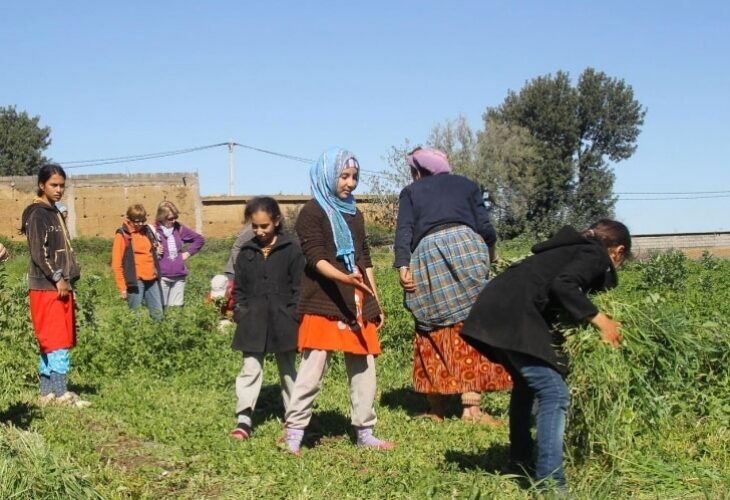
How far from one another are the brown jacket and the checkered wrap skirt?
0.80 m

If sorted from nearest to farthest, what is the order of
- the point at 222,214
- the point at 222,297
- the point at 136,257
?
1. the point at 222,297
2. the point at 136,257
3. the point at 222,214

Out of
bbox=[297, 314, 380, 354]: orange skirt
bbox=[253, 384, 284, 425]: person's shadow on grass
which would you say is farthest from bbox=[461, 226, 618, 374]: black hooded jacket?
bbox=[253, 384, 284, 425]: person's shadow on grass

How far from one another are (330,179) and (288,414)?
1.39 meters

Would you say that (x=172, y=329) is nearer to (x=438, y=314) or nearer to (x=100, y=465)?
(x=438, y=314)

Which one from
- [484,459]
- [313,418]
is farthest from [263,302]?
[484,459]

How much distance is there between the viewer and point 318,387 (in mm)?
5680

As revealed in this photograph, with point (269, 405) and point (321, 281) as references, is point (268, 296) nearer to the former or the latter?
point (321, 281)

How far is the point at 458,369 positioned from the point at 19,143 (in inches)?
2123

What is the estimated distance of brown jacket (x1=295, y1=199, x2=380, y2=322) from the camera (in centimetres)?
559

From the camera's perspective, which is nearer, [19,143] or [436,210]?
[436,210]

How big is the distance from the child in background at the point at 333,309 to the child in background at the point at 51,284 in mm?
2308

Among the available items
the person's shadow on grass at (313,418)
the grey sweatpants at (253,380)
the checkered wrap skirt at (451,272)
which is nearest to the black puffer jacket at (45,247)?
the person's shadow on grass at (313,418)

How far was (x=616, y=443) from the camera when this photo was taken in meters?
4.48

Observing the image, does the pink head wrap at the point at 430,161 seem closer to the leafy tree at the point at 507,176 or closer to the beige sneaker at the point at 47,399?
the beige sneaker at the point at 47,399
